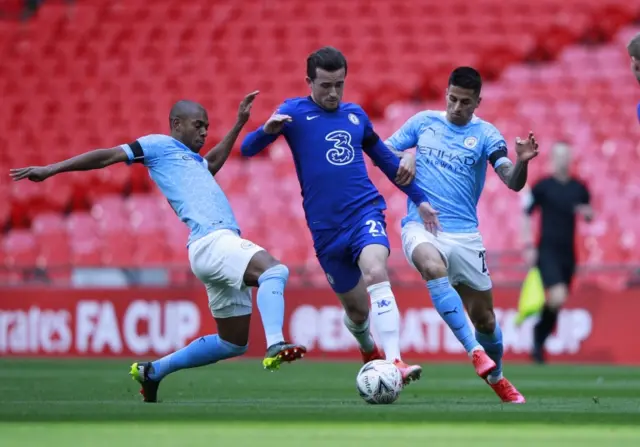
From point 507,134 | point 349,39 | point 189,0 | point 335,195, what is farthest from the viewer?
point 189,0

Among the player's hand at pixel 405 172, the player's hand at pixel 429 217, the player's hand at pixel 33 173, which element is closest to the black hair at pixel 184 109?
the player's hand at pixel 33 173

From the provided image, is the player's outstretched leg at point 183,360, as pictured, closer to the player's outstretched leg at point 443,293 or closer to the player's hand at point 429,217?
the player's outstretched leg at point 443,293

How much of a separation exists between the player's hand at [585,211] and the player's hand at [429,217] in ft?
17.4

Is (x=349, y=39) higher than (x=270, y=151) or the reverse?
higher

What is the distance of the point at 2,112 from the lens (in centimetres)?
1936

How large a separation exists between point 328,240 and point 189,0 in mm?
12615

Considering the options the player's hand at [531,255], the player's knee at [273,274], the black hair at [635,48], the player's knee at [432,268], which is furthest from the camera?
the player's hand at [531,255]

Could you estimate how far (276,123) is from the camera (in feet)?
25.8

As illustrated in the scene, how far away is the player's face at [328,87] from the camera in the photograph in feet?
25.9

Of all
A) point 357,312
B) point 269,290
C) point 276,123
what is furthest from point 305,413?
point 276,123

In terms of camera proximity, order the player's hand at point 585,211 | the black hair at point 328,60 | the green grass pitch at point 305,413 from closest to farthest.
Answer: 1. the green grass pitch at point 305,413
2. the black hair at point 328,60
3. the player's hand at point 585,211

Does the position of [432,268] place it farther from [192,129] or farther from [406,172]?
[192,129]

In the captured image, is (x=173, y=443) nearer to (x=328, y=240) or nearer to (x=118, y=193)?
(x=328, y=240)

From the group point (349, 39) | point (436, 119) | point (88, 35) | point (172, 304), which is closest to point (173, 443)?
point (436, 119)
